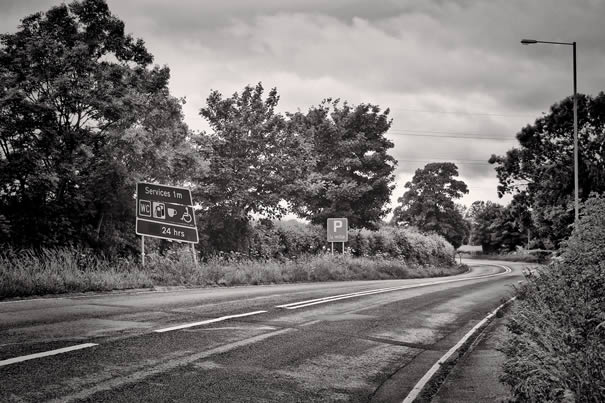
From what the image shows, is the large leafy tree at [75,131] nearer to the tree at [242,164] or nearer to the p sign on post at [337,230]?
the tree at [242,164]

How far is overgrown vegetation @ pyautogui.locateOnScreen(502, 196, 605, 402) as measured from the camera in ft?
14.2

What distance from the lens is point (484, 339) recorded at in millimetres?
9094

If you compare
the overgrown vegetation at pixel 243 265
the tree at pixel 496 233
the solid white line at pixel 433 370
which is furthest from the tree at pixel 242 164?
the tree at pixel 496 233

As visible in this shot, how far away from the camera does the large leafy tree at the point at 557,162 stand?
36562 millimetres

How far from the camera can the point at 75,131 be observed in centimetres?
1759

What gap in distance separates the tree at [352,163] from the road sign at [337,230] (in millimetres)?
10704

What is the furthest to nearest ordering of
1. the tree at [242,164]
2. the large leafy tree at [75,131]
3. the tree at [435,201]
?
the tree at [435,201], the tree at [242,164], the large leafy tree at [75,131]

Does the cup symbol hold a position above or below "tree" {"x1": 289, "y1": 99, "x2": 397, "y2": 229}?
below

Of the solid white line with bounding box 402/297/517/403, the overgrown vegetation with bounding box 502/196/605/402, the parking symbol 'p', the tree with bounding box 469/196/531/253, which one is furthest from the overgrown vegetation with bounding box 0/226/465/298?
the tree with bounding box 469/196/531/253

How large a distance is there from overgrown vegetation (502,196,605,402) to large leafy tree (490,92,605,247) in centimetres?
2843

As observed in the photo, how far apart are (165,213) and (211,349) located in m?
12.7

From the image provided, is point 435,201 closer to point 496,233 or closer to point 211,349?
point 496,233

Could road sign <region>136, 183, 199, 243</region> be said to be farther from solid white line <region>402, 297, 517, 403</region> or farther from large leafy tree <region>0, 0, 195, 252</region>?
solid white line <region>402, 297, 517, 403</region>

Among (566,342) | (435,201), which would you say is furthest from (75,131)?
(435,201)
